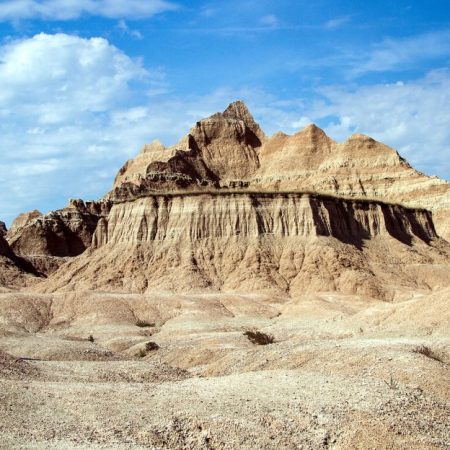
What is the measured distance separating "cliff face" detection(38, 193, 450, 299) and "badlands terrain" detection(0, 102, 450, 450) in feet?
0.67

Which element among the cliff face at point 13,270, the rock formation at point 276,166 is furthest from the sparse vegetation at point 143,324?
the rock formation at point 276,166

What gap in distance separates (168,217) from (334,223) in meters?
16.8

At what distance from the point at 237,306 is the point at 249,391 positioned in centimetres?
3566

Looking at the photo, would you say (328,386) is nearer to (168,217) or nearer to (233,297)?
(233,297)

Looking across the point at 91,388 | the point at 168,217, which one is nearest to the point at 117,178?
the point at 168,217

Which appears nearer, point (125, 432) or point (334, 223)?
point (125, 432)

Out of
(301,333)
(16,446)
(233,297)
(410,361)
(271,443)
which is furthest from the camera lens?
(233,297)

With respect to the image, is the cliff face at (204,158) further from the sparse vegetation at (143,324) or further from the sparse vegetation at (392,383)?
the sparse vegetation at (392,383)

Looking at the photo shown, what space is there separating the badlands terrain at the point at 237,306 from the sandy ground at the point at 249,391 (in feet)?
0.24

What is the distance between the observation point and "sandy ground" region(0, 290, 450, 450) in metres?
16.9

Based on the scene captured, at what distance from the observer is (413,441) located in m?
16.9

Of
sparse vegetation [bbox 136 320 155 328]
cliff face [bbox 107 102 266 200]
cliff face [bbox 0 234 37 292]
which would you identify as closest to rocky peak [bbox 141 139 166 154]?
cliff face [bbox 107 102 266 200]

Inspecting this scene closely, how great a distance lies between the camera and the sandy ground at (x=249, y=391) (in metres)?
16.9

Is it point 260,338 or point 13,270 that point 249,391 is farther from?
point 13,270
